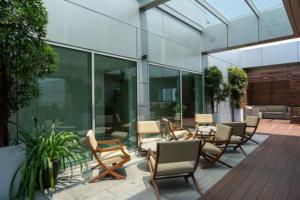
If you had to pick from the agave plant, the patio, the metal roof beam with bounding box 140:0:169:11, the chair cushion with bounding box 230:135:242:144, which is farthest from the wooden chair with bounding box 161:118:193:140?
the metal roof beam with bounding box 140:0:169:11

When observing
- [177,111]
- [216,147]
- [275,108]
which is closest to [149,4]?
[177,111]

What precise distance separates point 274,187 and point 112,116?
132 inches

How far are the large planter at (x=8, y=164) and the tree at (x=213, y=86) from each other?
714 cm

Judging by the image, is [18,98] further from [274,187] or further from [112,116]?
[274,187]

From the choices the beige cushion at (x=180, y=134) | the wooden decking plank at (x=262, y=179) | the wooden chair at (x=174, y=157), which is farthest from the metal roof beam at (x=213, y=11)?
the wooden chair at (x=174, y=157)

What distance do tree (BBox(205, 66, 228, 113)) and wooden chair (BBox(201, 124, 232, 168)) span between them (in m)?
4.19

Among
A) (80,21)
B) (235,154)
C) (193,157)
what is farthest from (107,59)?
(235,154)

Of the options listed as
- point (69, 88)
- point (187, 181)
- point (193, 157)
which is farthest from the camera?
point (69, 88)

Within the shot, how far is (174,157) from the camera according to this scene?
292 centimetres

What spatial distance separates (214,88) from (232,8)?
3050 mm

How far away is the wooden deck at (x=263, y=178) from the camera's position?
294 cm

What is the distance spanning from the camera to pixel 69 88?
4035 mm

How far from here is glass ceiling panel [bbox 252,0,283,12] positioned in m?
6.13

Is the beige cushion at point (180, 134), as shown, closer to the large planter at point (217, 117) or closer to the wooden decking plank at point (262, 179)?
the wooden decking plank at point (262, 179)
